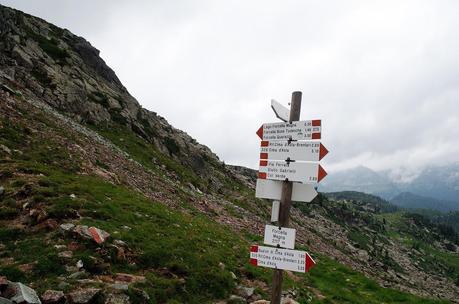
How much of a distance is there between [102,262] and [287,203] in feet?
28.1

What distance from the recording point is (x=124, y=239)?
17.5 meters

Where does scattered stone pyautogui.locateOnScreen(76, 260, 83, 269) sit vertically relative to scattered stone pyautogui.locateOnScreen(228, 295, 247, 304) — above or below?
above

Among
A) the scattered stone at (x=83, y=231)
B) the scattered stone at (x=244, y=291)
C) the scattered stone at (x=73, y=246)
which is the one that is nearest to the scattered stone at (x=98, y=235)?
the scattered stone at (x=83, y=231)

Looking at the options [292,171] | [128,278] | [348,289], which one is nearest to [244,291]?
[128,278]

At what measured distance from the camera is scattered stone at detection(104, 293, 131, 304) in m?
12.4

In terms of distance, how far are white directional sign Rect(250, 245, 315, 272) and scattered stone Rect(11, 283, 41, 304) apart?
655 centimetres

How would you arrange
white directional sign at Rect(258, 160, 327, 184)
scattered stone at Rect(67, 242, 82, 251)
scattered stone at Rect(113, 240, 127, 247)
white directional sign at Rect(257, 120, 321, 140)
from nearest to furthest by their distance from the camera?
white directional sign at Rect(258, 160, 327, 184) < white directional sign at Rect(257, 120, 321, 140) < scattered stone at Rect(67, 242, 82, 251) < scattered stone at Rect(113, 240, 127, 247)

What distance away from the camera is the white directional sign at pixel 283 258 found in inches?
404

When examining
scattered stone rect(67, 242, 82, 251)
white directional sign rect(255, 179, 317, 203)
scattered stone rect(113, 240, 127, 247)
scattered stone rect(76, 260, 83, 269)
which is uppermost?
white directional sign rect(255, 179, 317, 203)

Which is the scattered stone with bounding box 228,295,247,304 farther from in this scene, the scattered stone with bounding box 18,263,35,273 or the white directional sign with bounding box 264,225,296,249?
the scattered stone with bounding box 18,263,35,273

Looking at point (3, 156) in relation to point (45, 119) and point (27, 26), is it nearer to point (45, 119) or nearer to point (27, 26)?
point (45, 119)

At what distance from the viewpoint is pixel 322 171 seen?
1045 cm

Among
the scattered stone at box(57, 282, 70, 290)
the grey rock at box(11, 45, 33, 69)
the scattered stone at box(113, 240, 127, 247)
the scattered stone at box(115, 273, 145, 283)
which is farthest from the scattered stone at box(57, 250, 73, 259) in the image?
the grey rock at box(11, 45, 33, 69)

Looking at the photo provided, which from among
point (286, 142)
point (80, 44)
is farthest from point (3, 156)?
point (80, 44)
